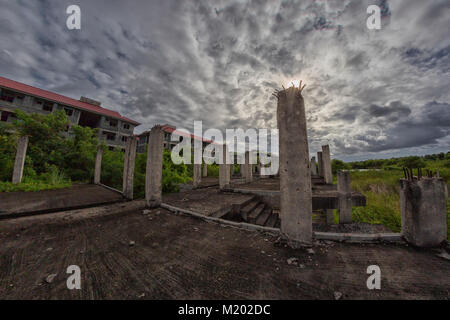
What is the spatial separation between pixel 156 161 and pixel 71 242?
2831mm

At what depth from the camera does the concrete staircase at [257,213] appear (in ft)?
16.9

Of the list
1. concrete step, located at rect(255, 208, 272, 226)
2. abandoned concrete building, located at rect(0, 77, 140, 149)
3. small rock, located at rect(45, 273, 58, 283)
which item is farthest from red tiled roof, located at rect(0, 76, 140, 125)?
concrete step, located at rect(255, 208, 272, 226)

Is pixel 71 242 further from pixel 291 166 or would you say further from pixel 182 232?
pixel 291 166

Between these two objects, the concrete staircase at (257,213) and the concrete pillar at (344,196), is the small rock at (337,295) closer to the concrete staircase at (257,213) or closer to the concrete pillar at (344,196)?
the concrete staircase at (257,213)

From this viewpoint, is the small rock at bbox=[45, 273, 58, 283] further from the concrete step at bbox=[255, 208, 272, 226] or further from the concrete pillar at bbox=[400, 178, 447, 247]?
the concrete pillar at bbox=[400, 178, 447, 247]

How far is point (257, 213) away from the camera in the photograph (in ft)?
18.5

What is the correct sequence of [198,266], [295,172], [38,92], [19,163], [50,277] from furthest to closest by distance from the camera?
[38,92] < [19,163] < [295,172] < [198,266] < [50,277]

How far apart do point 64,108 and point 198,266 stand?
93.9ft

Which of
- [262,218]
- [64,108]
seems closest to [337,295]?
[262,218]

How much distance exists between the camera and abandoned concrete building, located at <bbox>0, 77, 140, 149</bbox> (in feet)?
55.2

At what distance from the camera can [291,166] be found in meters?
2.84

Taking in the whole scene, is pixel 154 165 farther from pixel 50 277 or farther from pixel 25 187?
pixel 25 187

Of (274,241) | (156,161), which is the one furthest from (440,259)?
(156,161)

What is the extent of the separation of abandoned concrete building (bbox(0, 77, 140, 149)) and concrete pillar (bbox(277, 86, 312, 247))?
11785 millimetres
